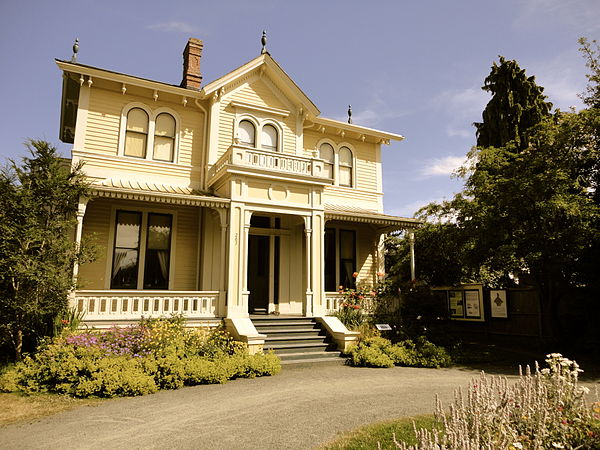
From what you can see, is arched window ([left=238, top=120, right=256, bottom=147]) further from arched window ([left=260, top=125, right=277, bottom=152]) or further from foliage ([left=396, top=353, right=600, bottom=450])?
foliage ([left=396, top=353, right=600, bottom=450])

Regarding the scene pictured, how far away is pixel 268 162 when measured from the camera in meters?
13.3

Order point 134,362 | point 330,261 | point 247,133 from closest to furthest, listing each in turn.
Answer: point 134,362
point 247,133
point 330,261

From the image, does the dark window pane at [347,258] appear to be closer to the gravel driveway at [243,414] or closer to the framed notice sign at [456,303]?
the framed notice sign at [456,303]

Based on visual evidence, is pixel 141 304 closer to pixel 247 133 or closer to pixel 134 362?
pixel 134 362

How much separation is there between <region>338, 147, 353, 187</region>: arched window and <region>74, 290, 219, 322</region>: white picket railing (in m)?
7.60

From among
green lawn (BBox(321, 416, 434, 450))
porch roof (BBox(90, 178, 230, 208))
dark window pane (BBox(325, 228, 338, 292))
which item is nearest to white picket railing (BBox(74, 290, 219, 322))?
porch roof (BBox(90, 178, 230, 208))

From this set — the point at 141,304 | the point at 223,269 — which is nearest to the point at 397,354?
the point at 223,269

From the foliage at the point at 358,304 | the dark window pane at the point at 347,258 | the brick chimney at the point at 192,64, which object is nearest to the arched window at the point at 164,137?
the brick chimney at the point at 192,64

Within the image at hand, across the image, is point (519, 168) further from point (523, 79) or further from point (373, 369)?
point (523, 79)

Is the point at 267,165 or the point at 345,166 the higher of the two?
the point at 345,166

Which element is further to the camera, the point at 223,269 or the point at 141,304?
the point at 223,269

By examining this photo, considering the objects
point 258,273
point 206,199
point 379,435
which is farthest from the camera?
point 258,273

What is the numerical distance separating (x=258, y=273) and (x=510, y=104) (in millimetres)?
19781

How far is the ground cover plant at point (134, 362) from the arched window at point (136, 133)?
595 cm
